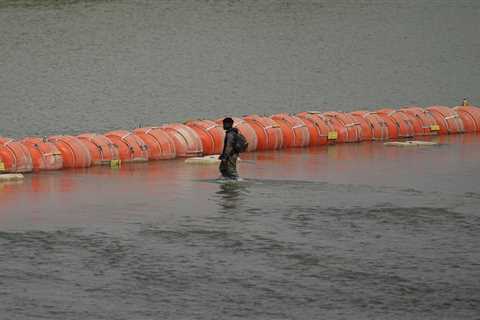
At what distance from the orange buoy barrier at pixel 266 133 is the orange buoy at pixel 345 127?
3.48m

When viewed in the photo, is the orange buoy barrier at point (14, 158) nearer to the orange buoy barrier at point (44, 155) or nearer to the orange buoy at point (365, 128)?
the orange buoy barrier at point (44, 155)

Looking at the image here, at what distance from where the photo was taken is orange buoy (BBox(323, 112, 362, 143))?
44.1 meters

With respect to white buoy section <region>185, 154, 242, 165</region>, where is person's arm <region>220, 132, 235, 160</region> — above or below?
above

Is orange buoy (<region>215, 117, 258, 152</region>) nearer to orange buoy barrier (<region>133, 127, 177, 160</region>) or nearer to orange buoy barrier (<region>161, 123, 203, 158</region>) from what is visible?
orange buoy barrier (<region>161, 123, 203, 158</region>)

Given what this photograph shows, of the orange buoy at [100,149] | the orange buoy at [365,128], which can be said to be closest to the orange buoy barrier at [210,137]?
the orange buoy at [100,149]

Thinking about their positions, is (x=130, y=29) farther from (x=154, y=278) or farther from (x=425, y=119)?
(x=154, y=278)

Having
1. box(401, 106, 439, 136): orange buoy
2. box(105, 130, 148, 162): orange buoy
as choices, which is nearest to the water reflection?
box(105, 130, 148, 162): orange buoy

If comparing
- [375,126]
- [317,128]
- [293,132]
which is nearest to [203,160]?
[293,132]

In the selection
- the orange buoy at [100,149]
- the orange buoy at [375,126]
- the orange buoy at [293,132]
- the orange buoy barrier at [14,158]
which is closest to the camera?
the orange buoy barrier at [14,158]

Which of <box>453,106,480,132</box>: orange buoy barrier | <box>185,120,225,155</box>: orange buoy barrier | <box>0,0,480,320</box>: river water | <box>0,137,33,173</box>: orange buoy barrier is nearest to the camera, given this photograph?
<box>0,0,480,320</box>: river water

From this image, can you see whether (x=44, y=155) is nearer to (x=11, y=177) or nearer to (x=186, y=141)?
(x=11, y=177)

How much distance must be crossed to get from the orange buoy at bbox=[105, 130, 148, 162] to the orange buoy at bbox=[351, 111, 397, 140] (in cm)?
1154

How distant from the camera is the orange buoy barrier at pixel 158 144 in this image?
37000mm

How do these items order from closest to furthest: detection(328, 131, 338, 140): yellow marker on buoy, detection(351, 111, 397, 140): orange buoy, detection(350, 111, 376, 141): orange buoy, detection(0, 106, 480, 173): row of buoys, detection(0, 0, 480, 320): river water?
detection(0, 0, 480, 320): river water
detection(0, 106, 480, 173): row of buoys
detection(328, 131, 338, 140): yellow marker on buoy
detection(350, 111, 376, 141): orange buoy
detection(351, 111, 397, 140): orange buoy
